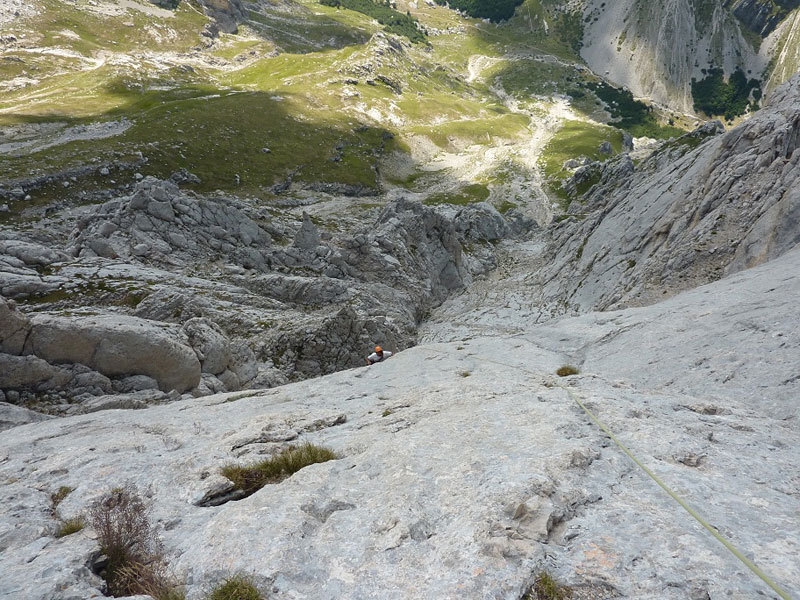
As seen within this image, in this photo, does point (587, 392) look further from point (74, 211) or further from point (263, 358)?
point (74, 211)

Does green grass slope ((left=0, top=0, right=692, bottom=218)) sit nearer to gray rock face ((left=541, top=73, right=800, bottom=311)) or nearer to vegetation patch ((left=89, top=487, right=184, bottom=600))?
vegetation patch ((left=89, top=487, right=184, bottom=600))

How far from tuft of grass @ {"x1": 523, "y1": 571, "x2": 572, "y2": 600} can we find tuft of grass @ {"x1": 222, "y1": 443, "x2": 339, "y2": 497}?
19.7ft

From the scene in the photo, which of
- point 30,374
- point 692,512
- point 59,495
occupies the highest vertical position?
point 692,512

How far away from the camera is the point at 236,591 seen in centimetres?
553

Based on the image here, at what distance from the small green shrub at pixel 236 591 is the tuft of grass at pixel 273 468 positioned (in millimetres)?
3424

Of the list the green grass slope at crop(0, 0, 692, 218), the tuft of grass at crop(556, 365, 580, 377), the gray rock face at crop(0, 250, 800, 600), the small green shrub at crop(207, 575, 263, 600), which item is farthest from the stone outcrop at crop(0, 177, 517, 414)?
the green grass slope at crop(0, 0, 692, 218)

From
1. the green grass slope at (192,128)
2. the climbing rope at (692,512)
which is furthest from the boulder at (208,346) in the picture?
the green grass slope at (192,128)

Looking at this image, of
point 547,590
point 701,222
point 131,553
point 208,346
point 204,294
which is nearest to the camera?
point 547,590

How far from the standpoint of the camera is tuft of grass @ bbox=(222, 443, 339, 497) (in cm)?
923

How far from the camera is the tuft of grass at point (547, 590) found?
520 cm

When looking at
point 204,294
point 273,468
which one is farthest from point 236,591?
point 204,294

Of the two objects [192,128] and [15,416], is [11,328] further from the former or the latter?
[192,128]

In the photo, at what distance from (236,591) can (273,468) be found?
4.07 metres

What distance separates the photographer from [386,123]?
598ft
